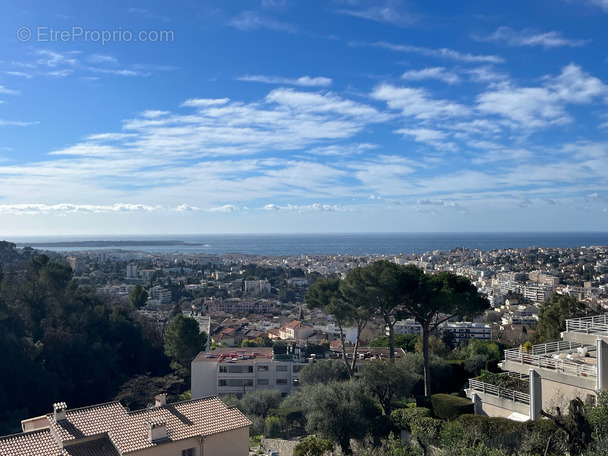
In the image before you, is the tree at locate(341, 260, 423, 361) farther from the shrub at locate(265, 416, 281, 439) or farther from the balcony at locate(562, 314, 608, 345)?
the balcony at locate(562, 314, 608, 345)

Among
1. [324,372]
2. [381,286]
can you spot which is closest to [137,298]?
[324,372]

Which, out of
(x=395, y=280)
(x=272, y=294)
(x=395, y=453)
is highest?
(x=395, y=280)

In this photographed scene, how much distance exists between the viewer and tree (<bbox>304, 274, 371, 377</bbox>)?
1861 centimetres

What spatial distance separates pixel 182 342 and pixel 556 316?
58.5 feet

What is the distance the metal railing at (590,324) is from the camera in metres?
11.5

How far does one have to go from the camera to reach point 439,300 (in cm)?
1582

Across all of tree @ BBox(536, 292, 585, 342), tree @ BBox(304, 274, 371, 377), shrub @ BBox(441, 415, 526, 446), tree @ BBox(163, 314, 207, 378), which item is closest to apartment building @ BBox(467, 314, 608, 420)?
shrub @ BBox(441, 415, 526, 446)

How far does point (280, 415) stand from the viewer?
17.9m

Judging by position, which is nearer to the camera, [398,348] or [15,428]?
[15,428]

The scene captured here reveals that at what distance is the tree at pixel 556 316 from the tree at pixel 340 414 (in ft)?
27.4

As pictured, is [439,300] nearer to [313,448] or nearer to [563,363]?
[563,363]

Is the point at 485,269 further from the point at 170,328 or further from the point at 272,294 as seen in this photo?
the point at 170,328

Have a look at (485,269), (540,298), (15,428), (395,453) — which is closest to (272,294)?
(540,298)

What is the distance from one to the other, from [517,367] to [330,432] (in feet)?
16.0
